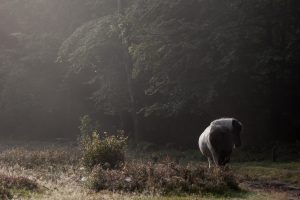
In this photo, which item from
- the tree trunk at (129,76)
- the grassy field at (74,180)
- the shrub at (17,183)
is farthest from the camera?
the tree trunk at (129,76)

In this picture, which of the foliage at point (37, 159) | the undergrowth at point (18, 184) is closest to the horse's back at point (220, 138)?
the undergrowth at point (18, 184)

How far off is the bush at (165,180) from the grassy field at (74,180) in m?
0.39

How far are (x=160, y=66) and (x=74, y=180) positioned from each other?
15.2 m

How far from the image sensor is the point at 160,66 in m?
30.9

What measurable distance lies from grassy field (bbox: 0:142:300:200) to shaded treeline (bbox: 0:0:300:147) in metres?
5.72

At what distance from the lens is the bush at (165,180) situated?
14672 mm

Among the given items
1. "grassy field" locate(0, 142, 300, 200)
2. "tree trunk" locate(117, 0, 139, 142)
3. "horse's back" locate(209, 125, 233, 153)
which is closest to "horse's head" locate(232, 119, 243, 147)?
"horse's back" locate(209, 125, 233, 153)

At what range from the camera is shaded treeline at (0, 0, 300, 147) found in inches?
1122

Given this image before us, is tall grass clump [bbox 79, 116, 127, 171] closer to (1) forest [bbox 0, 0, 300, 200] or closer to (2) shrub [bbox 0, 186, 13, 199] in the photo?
(1) forest [bbox 0, 0, 300, 200]

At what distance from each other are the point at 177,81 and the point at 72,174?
1332cm

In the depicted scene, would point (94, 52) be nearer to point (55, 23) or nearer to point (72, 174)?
point (55, 23)

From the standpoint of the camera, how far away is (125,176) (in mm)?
15484

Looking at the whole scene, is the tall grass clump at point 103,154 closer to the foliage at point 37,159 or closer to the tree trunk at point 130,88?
the foliage at point 37,159

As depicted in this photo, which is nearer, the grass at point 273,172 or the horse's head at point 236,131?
the horse's head at point 236,131
